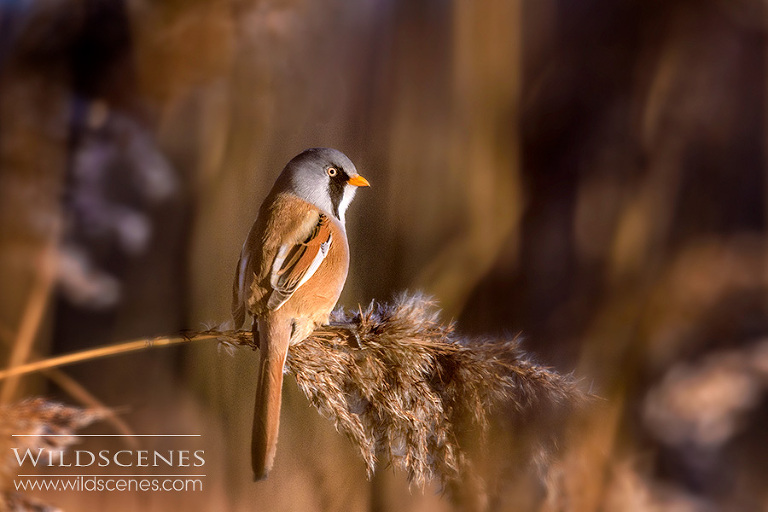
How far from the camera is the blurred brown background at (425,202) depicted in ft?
5.58

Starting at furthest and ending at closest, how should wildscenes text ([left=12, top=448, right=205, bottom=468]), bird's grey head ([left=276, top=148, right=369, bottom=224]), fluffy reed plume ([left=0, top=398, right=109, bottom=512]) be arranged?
wildscenes text ([left=12, top=448, right=205, bottom=468])
bird's grey head ([left=276, top=148, right=369, bottom=224])
fluffy reed plume ([left=0, top=398, right=109, bottom=512])

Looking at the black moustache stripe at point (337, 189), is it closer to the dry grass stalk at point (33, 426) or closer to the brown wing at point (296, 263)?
the brown wing at point (296, 263)

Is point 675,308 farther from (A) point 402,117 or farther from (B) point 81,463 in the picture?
(B) point 81,463

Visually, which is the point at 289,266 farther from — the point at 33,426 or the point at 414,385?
the point at 33,426

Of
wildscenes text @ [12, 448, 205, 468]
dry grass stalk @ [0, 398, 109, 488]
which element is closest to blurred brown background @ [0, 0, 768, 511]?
wildscenes text @ [12, 448, 205, 468]

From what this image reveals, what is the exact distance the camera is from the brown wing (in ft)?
4.94

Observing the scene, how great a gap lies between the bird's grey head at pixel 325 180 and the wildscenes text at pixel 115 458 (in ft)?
2.69

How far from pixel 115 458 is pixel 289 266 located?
844mm

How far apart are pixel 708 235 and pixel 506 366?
725 mm

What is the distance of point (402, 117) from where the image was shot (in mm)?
1811

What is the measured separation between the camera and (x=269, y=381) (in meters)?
1.47

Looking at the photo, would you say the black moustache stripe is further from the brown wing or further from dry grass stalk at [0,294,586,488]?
dry grass stalk at [0,294,586,488]

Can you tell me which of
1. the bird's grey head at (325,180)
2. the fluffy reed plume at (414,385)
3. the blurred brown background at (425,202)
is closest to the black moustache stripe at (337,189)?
the bird's grey head at (325,180)

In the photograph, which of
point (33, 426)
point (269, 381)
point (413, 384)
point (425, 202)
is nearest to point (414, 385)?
point (413, 384)
